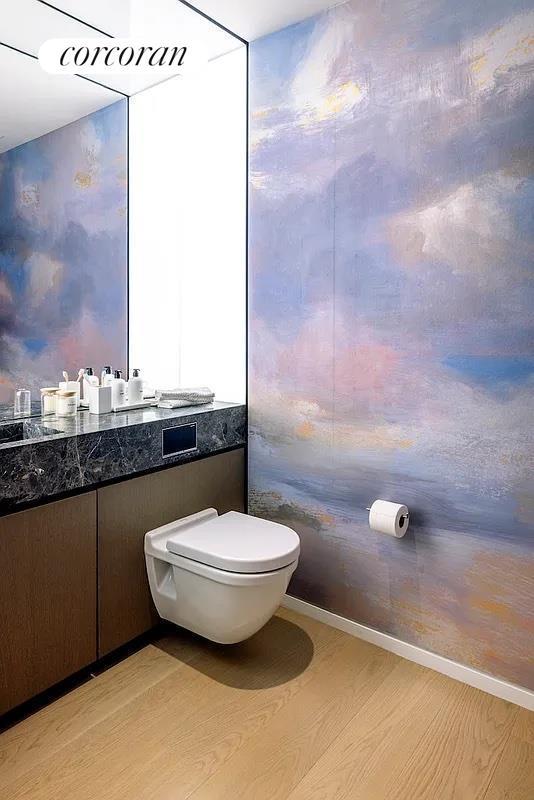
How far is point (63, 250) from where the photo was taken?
2.06 metres

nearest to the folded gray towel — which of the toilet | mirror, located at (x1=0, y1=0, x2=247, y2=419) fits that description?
mirror, located at (x1=0, y1=0, x2=247, y2=419)

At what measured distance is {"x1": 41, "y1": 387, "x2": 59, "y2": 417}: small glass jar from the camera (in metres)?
2.07

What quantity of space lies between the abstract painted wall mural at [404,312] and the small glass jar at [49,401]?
0.84 metres

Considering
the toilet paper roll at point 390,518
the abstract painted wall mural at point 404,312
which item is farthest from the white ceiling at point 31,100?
the toilet paper roll at point 390,518

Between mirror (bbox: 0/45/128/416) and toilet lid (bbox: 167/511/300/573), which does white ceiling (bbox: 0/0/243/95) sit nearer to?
mirror (bbox: 0/45/128/416)

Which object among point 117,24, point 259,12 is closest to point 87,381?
point 117,24

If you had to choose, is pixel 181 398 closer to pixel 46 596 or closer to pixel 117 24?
pixel 46 596

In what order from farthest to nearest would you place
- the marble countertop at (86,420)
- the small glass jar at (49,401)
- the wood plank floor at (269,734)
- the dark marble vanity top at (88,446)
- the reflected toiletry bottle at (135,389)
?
the reflected toiletry bottle at (135,389) → the small glass jar at (49,401) → the marble countertop at (86,420) → the dark marble vanity top at (88,446) → the wood plank floor at (269,734)

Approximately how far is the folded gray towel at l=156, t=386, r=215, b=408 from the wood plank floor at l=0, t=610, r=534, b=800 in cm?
98

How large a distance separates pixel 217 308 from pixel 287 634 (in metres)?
1.45

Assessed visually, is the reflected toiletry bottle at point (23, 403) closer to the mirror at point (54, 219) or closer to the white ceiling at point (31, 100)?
the mirror at point (54, 219)

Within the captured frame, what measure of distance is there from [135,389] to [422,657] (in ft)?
5.11

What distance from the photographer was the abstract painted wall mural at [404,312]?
1.79 metres

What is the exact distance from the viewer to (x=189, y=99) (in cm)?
258
